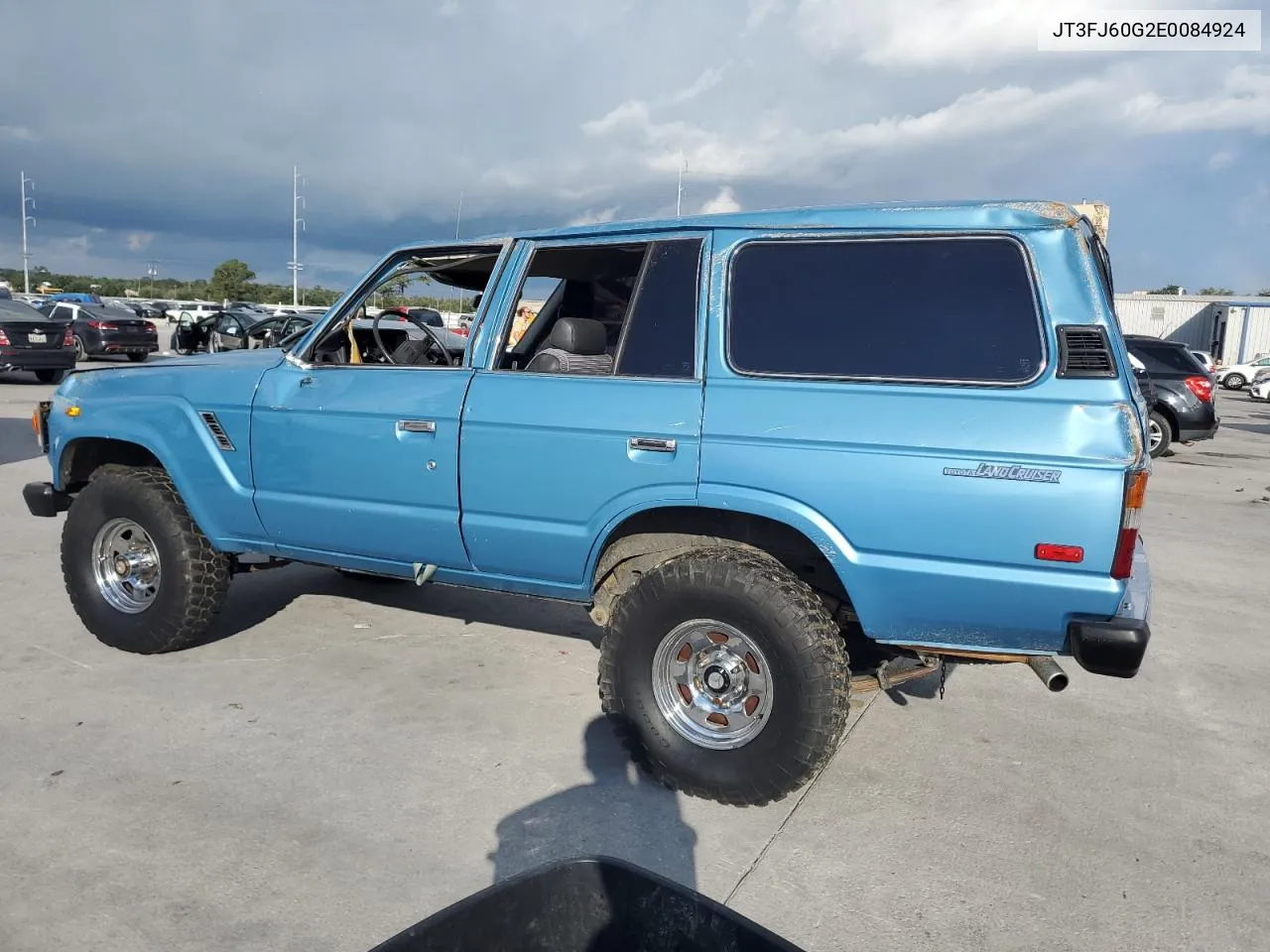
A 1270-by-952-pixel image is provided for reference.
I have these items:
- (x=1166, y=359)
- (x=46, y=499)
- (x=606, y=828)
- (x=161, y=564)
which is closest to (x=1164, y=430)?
(x=1166, y=359)

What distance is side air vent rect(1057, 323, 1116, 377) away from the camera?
2.99 m

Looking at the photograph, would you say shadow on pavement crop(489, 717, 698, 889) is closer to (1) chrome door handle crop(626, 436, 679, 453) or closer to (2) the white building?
(1) chrome door handle crop(626, 436, 679, 453)

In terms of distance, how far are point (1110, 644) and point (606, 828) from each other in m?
1.75

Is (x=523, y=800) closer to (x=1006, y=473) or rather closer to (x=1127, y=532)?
(x=1006, y=473)

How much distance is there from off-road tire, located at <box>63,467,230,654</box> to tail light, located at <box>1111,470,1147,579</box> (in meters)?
3.91

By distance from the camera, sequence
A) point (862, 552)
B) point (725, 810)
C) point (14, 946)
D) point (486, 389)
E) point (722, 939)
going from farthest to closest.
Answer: point (486, 389) → point (725, 810) → point (862, 552) → point (14, 946) → point (722, 939)

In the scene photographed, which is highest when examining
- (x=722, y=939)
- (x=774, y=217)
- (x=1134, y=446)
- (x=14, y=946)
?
(x=774, y=217)

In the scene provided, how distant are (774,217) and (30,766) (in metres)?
3.45

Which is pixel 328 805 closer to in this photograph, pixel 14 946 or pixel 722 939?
pixel 14 946

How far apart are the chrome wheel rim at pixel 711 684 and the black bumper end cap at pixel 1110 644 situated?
1.03m

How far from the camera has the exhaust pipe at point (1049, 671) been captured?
320 centimetres

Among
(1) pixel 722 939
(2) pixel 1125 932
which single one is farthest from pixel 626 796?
(1) pixel 722 939

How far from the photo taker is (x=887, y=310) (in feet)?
10.8

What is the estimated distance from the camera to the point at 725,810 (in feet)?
11.5
